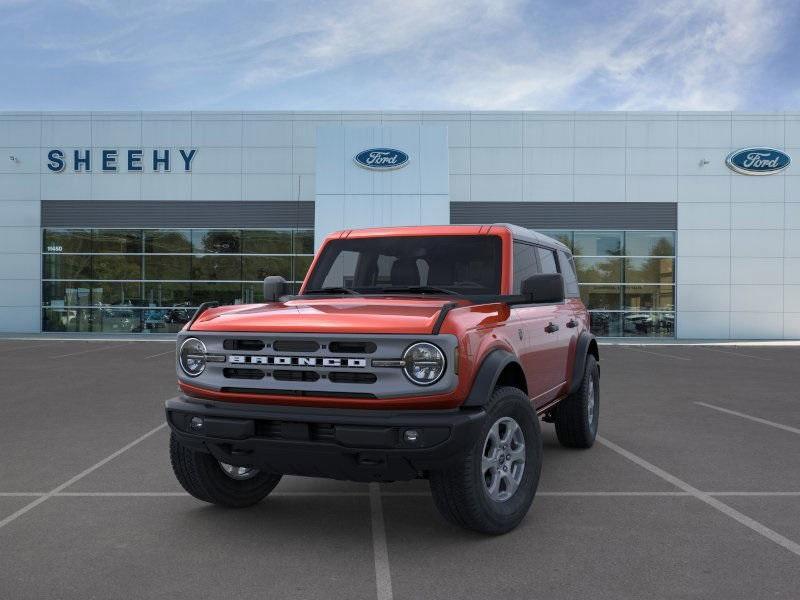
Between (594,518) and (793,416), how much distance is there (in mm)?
5487

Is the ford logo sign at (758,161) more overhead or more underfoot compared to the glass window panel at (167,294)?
more overhead

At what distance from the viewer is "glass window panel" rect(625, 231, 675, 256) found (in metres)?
26.7

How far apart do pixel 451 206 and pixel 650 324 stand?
9.11m

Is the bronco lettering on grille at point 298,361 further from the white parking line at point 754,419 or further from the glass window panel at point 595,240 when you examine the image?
the glass window panel at point 595,240

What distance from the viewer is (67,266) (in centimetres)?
2747

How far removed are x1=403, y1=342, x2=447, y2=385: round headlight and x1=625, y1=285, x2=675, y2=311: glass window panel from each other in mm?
24873

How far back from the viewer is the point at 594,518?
442 cm

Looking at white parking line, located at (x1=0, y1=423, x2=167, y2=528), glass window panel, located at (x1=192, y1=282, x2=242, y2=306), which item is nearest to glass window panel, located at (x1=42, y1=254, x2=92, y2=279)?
glass window panel, located at (x1=192, y1=282, x2=242, y2=306)

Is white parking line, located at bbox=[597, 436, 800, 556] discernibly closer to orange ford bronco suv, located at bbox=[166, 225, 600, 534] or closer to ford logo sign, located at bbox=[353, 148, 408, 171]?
orange ford bronco suv, located at bbox=[166, 225, 600, 534]

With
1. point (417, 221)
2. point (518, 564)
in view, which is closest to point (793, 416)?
point (518, 564)

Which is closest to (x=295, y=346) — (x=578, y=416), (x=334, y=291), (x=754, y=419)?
(x=334, y=291)

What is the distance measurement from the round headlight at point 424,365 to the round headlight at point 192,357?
128 cm

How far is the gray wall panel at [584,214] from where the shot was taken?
1045 inches

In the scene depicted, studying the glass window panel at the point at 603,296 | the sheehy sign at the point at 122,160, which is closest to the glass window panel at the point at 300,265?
the sheehy sign at the point at 122,160
